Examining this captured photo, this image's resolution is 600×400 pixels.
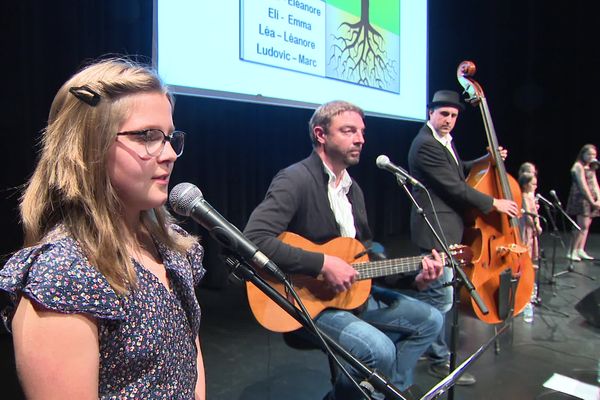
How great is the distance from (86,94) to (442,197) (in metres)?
2.29

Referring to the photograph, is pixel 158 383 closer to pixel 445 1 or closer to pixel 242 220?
pixel 242 220

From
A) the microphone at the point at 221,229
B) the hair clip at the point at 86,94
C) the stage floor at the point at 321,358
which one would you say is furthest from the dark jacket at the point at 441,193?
the hair clip at the point at 86,94

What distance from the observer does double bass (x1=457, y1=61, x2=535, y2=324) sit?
264 cm

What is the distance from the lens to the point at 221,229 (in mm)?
972

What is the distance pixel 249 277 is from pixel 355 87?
8.95ft

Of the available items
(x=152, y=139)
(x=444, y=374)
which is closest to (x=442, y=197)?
(x=444, y=374)

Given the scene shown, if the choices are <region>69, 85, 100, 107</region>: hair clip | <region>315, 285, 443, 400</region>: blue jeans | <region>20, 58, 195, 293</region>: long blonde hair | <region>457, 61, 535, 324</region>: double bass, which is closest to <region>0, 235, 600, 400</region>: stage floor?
<region>315, 285, 443, 400</region>: blue jeans

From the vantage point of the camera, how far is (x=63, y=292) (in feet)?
2.50

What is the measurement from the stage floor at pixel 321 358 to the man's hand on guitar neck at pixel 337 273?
487 mm

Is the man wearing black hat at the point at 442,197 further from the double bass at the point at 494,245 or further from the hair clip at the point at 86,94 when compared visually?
the hair clip at the point at 86,94

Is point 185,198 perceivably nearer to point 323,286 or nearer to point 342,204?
point 323,286

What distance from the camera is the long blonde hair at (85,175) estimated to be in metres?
0.85

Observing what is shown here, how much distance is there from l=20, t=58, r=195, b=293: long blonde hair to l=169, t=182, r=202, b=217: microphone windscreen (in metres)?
0.14

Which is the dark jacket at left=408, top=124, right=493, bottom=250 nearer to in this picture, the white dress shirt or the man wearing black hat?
the man wearing black hat
